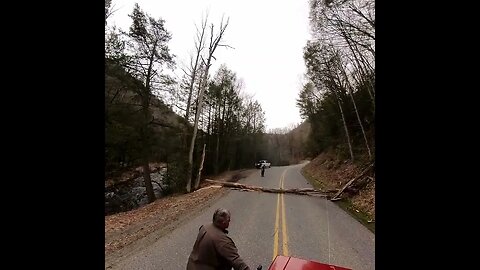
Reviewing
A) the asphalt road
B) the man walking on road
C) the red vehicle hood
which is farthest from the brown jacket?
the asphalt road

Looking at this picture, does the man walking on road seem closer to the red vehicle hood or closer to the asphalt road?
the red vehicle hood

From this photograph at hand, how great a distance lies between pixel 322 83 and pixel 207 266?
17204 mm

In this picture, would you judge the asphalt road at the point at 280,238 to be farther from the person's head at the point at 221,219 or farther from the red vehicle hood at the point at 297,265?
the person's head at the point at 221,219

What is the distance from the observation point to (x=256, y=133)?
32844mm

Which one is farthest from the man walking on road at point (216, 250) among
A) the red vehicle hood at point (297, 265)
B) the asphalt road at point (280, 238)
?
the asphalt road at point (280, 238)

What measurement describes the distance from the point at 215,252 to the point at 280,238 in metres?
4.11

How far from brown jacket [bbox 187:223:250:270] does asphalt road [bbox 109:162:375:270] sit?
251 centimetres

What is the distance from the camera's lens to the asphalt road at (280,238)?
5.10 metres

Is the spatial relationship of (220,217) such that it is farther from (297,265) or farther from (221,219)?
(297,265)

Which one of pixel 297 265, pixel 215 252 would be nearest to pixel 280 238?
pixel 297 265

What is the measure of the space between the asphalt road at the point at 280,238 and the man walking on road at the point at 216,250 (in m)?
2.50

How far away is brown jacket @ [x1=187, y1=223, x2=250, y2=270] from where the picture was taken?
8.18 ft
